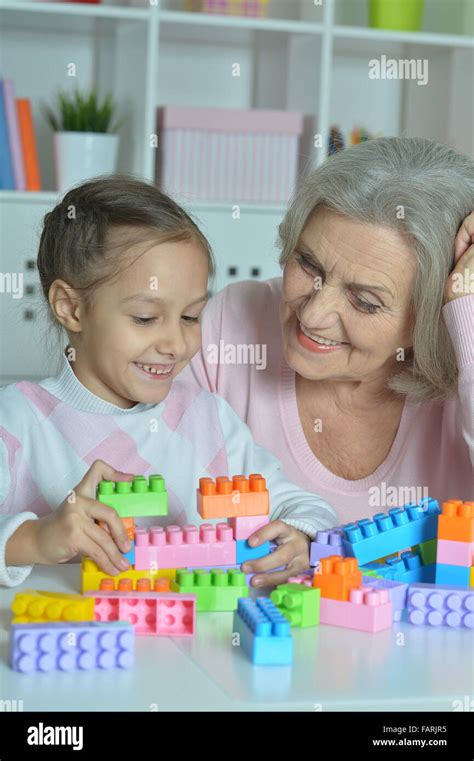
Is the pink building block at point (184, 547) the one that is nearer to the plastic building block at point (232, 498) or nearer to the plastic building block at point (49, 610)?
the plastic building block at point (232, 498)

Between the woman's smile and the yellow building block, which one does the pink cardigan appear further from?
the yellow building block

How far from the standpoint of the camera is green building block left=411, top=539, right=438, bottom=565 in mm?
1254

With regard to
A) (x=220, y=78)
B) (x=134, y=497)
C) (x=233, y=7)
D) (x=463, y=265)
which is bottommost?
(x=134, y=497)

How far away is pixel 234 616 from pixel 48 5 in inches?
83.9

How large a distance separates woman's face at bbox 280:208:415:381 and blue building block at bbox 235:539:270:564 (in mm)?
429

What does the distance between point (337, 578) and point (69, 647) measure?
1.01ft

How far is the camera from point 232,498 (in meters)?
1.23

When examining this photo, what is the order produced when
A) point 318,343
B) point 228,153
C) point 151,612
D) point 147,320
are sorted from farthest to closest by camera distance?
point 228,153
point 318,343
point 147,320
point 151,612

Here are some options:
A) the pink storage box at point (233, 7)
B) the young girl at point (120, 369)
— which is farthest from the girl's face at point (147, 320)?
the pink storage box at point (233, 7)

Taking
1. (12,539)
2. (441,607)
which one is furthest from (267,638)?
(12,539)

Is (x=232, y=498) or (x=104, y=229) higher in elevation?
(x=104, y=229)

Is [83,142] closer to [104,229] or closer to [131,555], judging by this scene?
[104,229]
